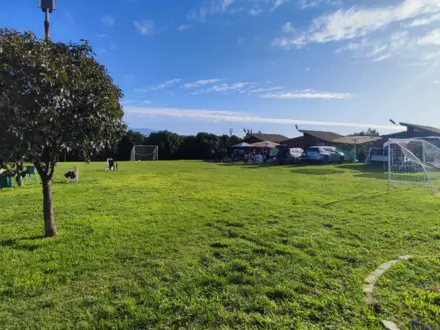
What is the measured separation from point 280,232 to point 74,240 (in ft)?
12.2

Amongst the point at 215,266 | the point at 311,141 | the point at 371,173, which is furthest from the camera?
the point at 311,141

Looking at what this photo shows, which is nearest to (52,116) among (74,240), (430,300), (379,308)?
(74,240)

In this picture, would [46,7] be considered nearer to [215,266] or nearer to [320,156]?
[215,266]

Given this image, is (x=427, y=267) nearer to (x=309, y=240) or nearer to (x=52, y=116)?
(x=309, y=240)

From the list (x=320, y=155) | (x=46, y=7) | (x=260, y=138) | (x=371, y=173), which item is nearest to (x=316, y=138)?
(x=260, y=138)

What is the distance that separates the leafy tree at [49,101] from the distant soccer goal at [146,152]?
31662mm

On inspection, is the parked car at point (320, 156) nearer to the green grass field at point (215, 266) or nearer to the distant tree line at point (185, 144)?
the distant tree line at point (185, 144)

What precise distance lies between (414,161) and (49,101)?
41.1 ft

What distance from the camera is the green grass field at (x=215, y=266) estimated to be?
2.79 metres

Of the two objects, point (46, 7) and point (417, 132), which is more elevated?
point (46, 7)

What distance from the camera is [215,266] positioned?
3871mm

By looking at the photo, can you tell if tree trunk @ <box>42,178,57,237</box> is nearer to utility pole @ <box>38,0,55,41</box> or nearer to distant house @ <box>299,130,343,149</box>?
utility pole @ <box>38,0,55,41</box>

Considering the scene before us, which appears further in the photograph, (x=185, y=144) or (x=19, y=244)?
(x=185, y=144)

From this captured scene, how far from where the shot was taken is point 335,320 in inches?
107
